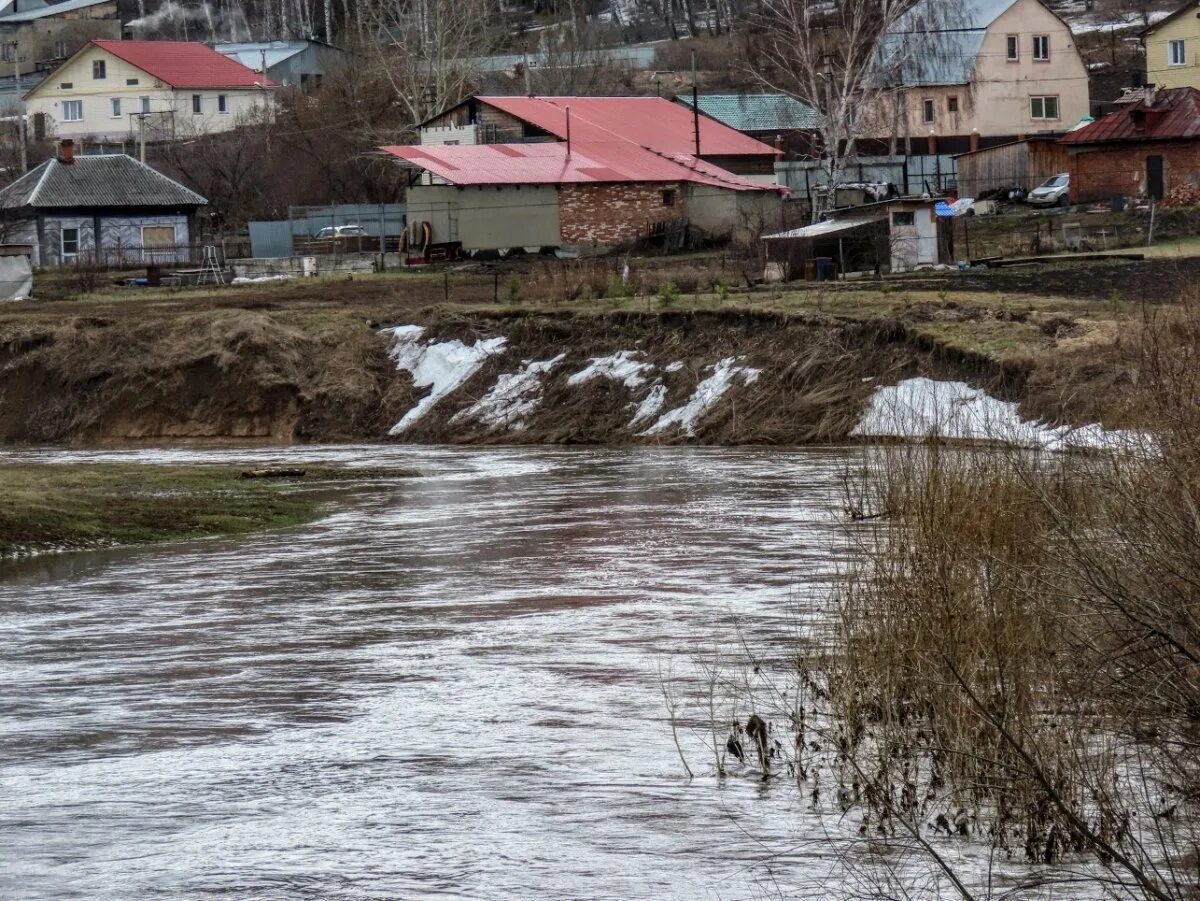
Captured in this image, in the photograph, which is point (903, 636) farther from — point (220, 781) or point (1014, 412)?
point (1014, 412)

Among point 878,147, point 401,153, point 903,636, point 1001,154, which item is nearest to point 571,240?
point 401,153

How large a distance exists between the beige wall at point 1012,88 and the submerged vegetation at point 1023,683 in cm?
7298

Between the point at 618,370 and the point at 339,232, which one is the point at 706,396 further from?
the point at 339,232

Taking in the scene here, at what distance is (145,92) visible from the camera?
108m

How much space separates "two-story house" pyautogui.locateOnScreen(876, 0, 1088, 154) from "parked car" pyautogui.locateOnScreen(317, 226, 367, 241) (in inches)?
1034

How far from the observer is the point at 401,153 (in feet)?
212

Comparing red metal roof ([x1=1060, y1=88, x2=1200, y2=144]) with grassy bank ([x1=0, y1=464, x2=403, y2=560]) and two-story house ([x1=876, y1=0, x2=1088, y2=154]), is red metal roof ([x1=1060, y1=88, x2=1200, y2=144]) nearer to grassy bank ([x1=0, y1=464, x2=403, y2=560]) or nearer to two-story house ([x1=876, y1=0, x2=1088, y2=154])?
two-story house ([x1=876, y1=0, x2=1088, y2=154])

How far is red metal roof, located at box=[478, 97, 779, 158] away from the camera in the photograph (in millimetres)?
71000

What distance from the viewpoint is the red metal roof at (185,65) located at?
107625mm

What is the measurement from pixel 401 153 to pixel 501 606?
48079mm

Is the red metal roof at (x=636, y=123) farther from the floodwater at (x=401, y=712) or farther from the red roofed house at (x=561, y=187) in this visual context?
the floodwater at (x=401, y=712)

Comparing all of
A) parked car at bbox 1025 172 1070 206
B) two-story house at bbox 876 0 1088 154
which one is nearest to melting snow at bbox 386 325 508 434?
parked car at bbox 1025 172 1070 206

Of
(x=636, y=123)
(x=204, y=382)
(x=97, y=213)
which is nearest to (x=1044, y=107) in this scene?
(x=636, y=123)

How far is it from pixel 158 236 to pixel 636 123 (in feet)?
62.4
